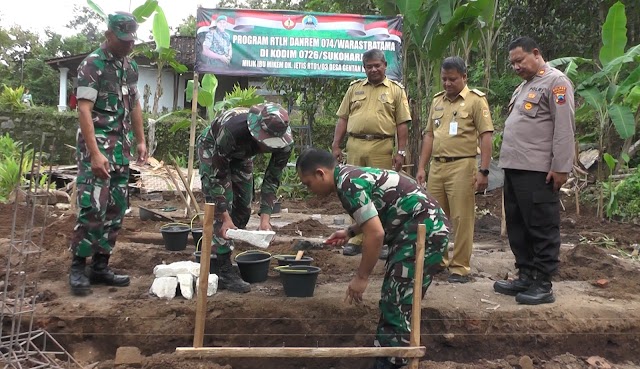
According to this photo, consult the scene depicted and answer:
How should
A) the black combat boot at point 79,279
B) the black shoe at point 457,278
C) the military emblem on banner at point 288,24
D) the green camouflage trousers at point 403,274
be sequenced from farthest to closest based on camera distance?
the military emblem on banner at point 288,24 < the black shoe at point 457,278 < the black combat boot at point 79,279 < the green camouflage trousers at point 403,274

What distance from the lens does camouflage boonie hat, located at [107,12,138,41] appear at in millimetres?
3730

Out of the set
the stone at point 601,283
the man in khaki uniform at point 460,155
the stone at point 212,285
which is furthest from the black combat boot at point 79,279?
the stone at point 601,283

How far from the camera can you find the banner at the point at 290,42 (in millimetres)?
7080

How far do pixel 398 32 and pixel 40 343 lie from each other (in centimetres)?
604

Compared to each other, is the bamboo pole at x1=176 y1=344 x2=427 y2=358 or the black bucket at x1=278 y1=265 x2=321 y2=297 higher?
the black bucket at x1=278 y1=265 x2=321 y2=297

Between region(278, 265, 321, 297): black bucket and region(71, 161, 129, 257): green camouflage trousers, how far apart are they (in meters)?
1.33

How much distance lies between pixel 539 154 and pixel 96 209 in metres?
3.21

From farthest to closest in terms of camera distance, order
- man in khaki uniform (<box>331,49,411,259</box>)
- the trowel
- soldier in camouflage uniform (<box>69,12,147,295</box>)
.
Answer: man in khaki uniform (<box>331,49,411,259</box>) → soldier in camouflage uniform (<box>69,12,147,295</box>) → the trowel

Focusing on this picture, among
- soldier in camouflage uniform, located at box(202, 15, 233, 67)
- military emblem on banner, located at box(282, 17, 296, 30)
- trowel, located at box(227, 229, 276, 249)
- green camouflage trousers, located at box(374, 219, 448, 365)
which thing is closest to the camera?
green camouflage trousers, located at box(374, 219, 448, 365)

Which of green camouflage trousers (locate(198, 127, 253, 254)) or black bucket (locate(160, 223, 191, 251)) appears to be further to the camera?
black bucket (locate(160, 223, 191, 251))

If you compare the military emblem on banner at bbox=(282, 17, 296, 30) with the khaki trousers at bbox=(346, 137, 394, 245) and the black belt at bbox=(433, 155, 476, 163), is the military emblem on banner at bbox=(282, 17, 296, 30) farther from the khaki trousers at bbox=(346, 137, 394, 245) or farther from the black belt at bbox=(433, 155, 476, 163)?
the black belt at bbox=(433, 155, 476, 163)

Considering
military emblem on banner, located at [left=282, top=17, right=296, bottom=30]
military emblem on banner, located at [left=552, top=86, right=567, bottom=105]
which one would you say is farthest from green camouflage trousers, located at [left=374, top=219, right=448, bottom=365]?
military emblem on banner, located at [left=282, top=17, right=296, bottom=30]

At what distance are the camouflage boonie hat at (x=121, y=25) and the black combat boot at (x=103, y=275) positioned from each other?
1.63m

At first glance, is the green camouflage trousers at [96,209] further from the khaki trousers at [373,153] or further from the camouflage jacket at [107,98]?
the khaki trousers at [373,153]
